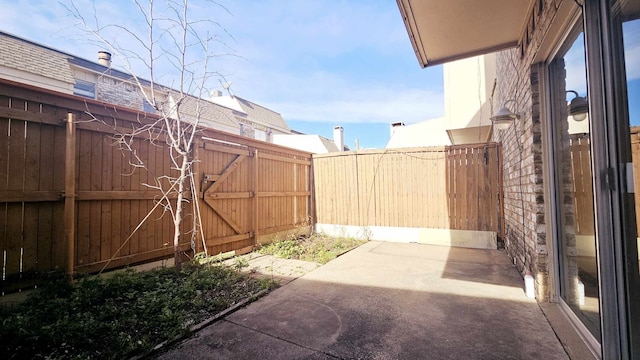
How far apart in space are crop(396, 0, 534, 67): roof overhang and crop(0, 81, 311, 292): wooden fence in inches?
141

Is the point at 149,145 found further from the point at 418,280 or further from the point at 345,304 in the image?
the point at 418,280

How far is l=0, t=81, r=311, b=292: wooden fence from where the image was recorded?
2.75 m

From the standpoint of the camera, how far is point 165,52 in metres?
3.68

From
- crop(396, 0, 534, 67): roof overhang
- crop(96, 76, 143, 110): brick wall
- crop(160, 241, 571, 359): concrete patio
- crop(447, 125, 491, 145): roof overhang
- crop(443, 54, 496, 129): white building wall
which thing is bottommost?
crop(160, 241, 571, 359): concrete patio

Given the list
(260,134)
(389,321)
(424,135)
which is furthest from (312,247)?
(260,134)

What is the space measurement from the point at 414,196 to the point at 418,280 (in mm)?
2817

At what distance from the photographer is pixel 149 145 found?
3.88 metres

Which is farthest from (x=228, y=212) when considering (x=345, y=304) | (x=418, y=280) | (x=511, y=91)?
(x=511, y=91)

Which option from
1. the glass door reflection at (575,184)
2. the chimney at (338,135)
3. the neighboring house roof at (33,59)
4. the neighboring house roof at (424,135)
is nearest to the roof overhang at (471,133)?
the neighboring house roof at (424,135)

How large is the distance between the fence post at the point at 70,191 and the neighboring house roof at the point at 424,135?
1160 cm

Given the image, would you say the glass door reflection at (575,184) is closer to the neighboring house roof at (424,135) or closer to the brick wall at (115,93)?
the neighboring house roof at (424,135)

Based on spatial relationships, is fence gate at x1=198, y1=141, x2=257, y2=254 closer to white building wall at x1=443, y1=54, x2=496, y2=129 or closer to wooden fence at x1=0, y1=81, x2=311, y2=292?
wooden fence at x1=0, y1=81, x2=311, y2=292

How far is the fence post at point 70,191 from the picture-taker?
2.97 metres

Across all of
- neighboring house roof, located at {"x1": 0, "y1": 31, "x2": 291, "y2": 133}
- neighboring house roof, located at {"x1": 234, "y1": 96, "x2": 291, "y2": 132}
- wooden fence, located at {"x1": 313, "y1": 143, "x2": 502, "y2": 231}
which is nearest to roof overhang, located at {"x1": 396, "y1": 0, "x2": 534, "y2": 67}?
wooden fence, located at {"x1": 313, "y1": 143, "x2": 502, "y2": 231}
